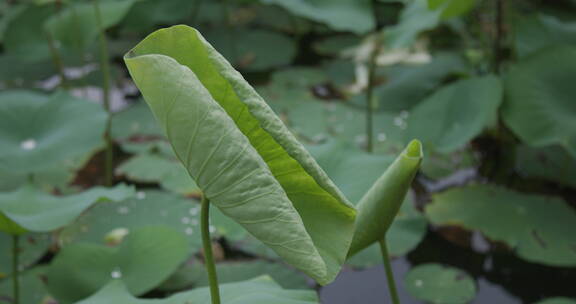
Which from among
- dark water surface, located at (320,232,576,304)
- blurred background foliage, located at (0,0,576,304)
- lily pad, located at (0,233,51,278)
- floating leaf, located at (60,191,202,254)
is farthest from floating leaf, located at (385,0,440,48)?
lily pad, located at (0,233,51,278)

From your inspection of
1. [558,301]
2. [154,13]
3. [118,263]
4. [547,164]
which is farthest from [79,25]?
[558,301]

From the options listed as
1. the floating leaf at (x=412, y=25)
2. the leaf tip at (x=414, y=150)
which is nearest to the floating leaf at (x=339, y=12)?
the floating leaf at (x=412, y=25)

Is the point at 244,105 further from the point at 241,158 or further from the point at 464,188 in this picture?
the point at 464,188

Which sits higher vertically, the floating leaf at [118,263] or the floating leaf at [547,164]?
the floating leaf at [118,263]

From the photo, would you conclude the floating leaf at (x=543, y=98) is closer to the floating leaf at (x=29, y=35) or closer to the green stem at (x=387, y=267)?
the green stem at (x=387, y=267)

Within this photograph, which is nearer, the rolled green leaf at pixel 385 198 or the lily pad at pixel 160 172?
the rolled green leaf at pixel 385 198

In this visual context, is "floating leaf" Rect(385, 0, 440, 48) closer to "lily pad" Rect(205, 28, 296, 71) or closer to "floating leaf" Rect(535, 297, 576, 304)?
"lily pad" Rect(205, 28, 296, 71)
